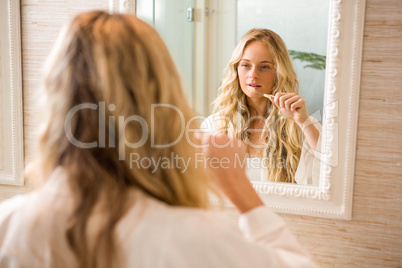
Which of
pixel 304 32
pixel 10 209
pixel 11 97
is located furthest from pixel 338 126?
pixel 11 97

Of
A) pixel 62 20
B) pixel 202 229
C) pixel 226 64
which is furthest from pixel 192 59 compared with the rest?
pixel 202 229

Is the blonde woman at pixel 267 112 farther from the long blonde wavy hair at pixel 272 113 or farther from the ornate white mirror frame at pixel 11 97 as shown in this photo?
the ornate white mirror frame at pixel 11 97

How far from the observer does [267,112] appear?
113 cm

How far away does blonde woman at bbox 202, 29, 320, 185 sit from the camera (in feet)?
3.58

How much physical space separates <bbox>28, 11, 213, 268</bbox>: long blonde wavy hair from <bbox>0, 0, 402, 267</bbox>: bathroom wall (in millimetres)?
654

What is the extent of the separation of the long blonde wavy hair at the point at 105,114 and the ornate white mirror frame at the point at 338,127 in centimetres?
61

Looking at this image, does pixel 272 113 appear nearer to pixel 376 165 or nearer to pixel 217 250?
pixel 376 165

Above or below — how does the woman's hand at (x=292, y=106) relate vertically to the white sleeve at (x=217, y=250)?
above

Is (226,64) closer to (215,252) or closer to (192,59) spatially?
(192,59)

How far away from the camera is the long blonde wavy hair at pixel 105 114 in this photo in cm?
54

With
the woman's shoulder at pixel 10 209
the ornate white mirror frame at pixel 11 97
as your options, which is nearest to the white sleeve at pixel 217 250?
the woman's shoulder at pixel 10 209

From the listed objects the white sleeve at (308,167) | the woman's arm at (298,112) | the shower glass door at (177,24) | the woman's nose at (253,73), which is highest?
the shower glass door at (177,24)

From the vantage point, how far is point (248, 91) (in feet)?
3.71

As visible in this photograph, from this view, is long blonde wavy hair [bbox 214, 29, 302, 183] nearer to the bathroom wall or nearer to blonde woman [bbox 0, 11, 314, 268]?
the bathroom wall
